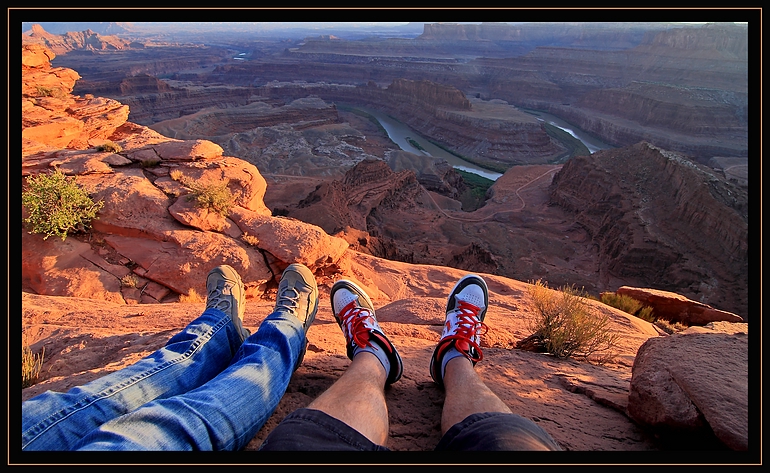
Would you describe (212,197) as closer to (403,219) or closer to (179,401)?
(179,401)

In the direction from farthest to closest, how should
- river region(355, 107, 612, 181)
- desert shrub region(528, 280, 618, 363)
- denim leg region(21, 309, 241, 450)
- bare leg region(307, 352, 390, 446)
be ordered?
1. river region(355, 107, 612, 181)
2. desert shrub region(528, 280, 618, 363)
3. bare leg region(307, 352, 390, 446)
4. denim leg region(21, 309, 241, 450)

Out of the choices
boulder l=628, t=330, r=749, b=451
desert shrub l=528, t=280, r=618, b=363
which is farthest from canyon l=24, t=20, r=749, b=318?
boulder l=628, t=330, r=749, b=451

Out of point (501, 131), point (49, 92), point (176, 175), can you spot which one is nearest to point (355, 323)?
point (176, 175)

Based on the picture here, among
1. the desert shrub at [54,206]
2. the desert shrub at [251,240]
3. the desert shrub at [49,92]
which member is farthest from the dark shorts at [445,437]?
the desert shrub at [49,92]

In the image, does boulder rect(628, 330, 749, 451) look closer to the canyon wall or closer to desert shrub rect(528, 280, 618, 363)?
desert shrub rect(528, 280, 618, 363)

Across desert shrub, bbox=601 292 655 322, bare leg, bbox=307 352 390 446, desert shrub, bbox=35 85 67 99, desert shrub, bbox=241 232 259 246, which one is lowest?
desert shrub, bbox=601 292 655 322
